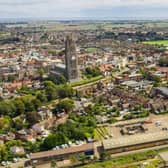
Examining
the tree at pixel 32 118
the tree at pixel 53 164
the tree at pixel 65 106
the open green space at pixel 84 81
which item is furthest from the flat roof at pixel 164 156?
the open green space at pixel 84 81

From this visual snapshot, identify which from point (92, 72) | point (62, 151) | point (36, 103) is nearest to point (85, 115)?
point (36, 103)

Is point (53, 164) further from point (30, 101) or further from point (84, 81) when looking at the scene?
point (84, 81)

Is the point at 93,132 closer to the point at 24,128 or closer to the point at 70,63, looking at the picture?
the point at 24,128

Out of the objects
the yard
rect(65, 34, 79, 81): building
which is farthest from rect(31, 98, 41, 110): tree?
the yard

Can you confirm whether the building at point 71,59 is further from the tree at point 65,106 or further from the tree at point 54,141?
the tree at point 54,141

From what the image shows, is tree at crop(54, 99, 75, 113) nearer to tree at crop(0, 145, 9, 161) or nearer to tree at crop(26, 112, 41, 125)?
tree at crop(26, 112, 41, 125)

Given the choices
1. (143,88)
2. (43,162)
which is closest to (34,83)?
(143,88)
